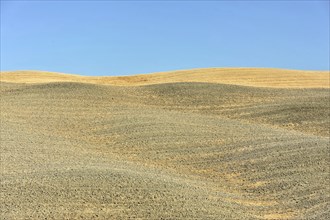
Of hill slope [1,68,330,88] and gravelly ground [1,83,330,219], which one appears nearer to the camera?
gravelly ground [1,83,330,219]

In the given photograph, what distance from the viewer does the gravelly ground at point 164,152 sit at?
528 inches

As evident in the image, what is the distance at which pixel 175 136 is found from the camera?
66.6 feet

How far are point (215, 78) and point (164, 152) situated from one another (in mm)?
15593

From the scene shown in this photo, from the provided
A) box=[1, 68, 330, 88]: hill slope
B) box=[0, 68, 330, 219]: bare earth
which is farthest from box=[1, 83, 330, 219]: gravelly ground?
box=[1, 68, 330, 88]: hill slope

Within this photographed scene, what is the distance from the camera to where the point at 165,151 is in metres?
19.0

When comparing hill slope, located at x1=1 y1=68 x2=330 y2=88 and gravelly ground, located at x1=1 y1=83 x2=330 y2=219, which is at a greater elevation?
hill slope, located at x1=1 y1=68 x2=330 y2=88

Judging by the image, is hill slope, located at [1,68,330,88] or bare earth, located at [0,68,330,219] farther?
hill slope, located at [1,68,330,88]

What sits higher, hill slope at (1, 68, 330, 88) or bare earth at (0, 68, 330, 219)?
hill slope at (1, 68, 330, 88)

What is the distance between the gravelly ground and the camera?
13414mm

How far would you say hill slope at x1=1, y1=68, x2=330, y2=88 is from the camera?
1271 inches

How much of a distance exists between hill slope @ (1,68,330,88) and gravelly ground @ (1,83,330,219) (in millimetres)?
3385

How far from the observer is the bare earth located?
1344 cm

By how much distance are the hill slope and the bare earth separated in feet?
8.13

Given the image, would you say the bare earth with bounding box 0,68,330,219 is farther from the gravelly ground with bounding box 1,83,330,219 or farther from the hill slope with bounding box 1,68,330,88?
the hill slope with bounding box 1,68,330,88
